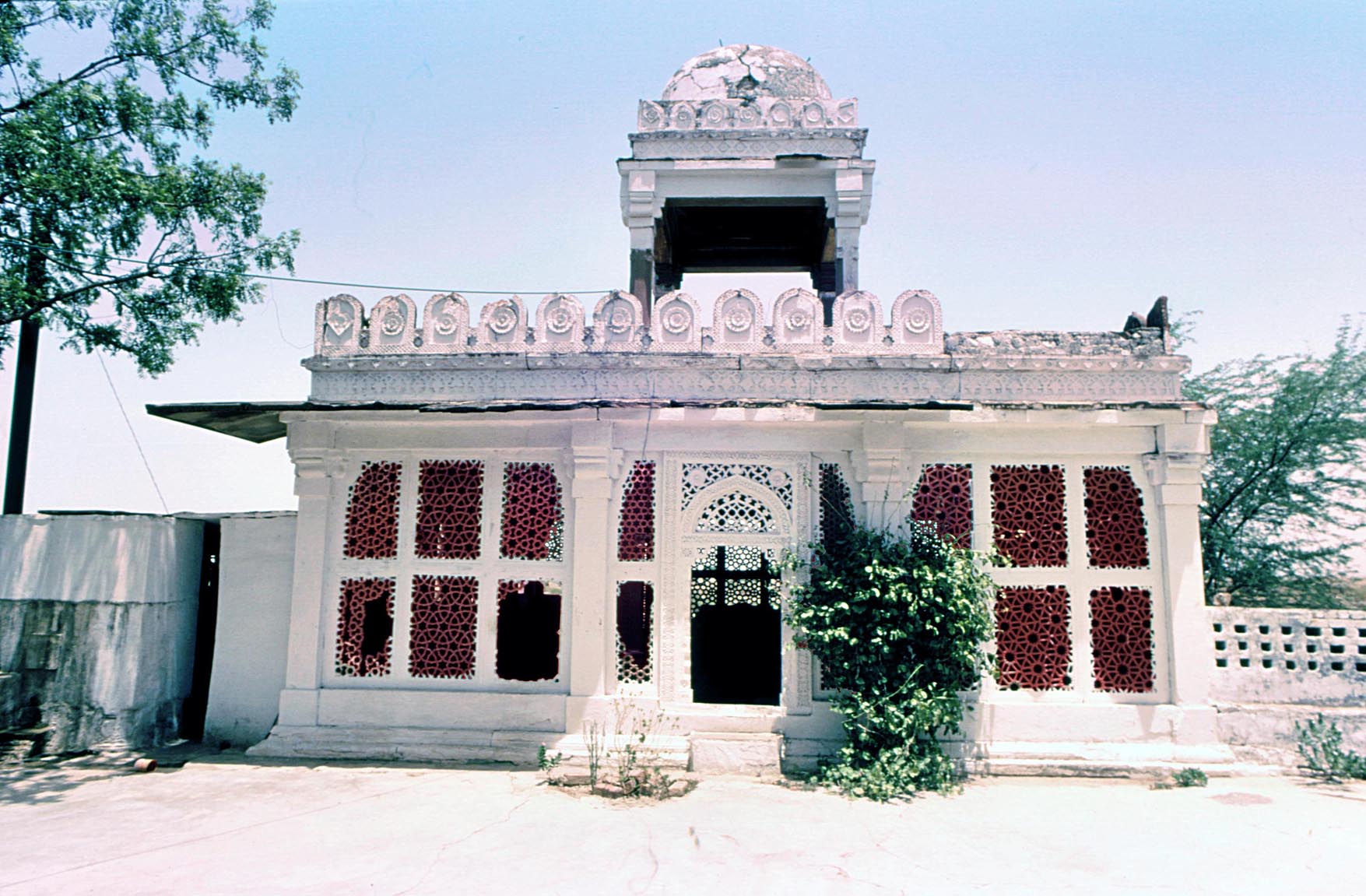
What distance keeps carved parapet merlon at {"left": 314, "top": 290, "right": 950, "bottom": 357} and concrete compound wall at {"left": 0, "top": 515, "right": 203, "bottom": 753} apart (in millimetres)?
2978

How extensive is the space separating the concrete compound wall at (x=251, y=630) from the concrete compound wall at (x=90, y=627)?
0.62 meters

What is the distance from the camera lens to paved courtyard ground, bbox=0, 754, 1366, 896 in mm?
5414

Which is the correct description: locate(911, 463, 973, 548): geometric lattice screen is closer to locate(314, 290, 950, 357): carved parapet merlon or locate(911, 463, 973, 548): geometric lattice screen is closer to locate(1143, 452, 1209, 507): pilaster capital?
locate(314, 290, 950, 357): carved parapet merlon

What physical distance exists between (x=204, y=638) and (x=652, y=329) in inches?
239

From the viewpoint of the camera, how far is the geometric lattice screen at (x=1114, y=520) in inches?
333

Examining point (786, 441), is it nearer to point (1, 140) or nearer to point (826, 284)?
point (826, 284)

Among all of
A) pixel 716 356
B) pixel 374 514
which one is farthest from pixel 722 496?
pixel 374 514

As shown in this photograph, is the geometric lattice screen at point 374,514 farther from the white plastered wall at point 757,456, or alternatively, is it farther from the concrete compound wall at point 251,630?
the concrete compound wall at point 251,630

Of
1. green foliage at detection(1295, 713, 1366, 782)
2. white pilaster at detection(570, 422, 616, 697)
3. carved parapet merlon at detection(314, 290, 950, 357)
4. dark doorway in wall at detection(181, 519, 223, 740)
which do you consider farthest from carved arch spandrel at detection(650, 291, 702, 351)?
green foliage at detection(1295, 713, 1366, 782)

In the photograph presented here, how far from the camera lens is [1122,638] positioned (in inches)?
329

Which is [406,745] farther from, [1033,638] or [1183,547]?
[1183,547]

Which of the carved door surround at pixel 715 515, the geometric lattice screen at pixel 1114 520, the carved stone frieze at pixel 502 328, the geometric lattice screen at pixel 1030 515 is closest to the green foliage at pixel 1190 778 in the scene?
the geometric lattice screen at pixel 1114 520

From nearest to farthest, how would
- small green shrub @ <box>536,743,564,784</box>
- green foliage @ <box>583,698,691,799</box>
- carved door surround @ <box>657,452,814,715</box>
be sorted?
green foliage @ <box>583,698,691,799</box> → small green shrub @ <box>536,743,564,784</box> → carved door surround @ <box>657,452,814,715</box>

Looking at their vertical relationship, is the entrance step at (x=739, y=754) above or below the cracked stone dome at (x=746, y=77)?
below
